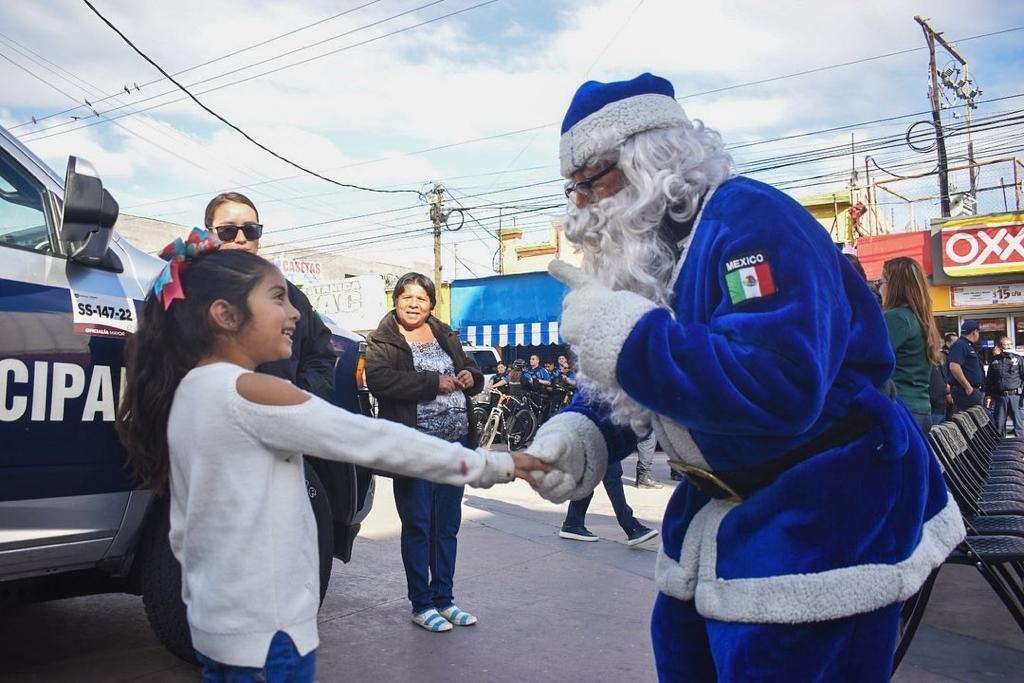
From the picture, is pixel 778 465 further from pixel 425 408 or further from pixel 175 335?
pixel 425 408

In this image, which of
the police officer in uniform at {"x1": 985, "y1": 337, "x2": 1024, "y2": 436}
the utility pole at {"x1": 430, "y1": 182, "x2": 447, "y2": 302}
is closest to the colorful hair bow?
the police officer in uniform at {"x1": 985, "y1": 337, "x2": 1024, "y2": 436}

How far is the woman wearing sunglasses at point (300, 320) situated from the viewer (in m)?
3.51

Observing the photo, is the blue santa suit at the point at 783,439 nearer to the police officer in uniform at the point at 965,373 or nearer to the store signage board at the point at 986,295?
the police officer in uniform at the point at 965,373

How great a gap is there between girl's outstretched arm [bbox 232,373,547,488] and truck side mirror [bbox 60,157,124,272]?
1481 mm

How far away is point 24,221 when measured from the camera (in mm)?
3164

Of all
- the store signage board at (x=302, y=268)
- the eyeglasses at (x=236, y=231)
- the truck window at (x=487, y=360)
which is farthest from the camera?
the store signage board at (x=302, y=268)

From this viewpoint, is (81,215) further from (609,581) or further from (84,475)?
(609,581)

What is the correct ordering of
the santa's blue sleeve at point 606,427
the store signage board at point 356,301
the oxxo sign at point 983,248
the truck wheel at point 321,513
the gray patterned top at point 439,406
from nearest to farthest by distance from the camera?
the santa's blue sleeve at point 606,427, the truck wheel at point 321,513, the gray patterned top at point 439,406, the oxxo sign at point 983,248, the store signage board at point 356,301

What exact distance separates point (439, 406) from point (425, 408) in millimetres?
75

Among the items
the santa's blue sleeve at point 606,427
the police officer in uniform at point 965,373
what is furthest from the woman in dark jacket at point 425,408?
the police officer in uniform at point 965,373

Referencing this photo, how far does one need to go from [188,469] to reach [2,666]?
2.41 meters

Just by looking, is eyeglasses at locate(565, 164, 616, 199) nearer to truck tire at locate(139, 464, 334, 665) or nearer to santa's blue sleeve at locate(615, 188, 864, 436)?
santa's blue sleeve at locate(615, 188, 864, 436)

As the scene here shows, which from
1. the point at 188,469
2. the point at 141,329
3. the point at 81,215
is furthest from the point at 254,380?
the point at 81,215

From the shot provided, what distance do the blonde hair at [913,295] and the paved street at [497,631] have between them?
147cm
